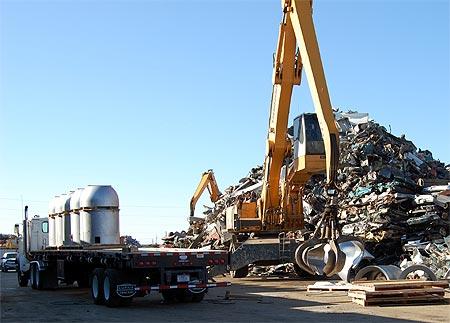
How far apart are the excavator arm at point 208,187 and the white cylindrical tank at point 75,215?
23.0m

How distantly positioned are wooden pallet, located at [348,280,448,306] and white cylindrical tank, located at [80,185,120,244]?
7642 mm

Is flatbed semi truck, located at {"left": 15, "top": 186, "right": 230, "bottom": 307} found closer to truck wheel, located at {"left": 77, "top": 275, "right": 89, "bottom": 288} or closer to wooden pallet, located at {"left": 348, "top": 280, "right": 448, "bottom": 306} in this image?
truck wheel, located at {"left": 77, "top": 275, "right": 89, "bottom": 288}

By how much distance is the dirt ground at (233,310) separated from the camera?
13.4 meters

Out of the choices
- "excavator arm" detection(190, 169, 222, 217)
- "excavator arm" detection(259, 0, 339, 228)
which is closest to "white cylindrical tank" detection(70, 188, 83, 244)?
"excavator arm" detection(259, 0, 339, 228)

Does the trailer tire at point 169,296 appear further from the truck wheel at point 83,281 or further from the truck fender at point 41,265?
the truck fender at point 41,265

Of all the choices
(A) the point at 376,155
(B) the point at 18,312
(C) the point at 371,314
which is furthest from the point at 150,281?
(A) the point at 376,155

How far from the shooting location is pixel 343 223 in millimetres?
27188

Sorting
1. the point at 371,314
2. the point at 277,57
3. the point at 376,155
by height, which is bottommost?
the point at 371,314

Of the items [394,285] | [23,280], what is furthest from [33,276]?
[394,285]

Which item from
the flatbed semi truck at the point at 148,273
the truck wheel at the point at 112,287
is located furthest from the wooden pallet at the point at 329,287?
the truck wheel at the point at 112,287

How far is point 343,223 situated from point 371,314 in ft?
44.3

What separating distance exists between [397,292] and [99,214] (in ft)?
29.9

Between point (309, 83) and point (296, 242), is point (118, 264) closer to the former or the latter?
point (309, 83)

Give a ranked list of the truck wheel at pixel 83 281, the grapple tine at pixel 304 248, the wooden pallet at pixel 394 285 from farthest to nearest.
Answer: the truck wheel at pixel 83 281 < the grapple tine at pixel 304 248 < the wooden pallet at pixel 394 285
